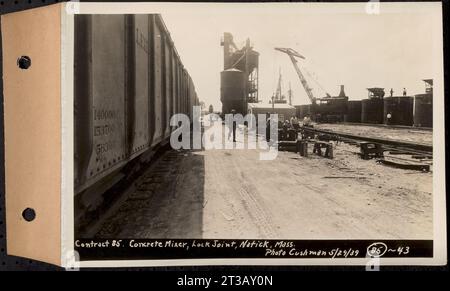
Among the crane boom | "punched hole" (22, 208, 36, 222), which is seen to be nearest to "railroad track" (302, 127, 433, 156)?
the crane boom

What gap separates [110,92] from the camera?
3607 mm

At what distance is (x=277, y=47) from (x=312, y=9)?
2.05 feet

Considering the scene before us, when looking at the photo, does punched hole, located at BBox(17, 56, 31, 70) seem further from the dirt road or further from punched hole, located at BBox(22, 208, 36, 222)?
the dirt road

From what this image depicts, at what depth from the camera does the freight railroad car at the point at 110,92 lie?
10.4 feet

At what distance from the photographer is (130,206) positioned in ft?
15.7

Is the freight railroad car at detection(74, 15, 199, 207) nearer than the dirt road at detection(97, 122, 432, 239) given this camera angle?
Yes

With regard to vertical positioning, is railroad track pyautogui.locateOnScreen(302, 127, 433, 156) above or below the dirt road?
above

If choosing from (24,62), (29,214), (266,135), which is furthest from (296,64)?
(29,214)

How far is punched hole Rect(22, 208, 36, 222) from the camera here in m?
3.76

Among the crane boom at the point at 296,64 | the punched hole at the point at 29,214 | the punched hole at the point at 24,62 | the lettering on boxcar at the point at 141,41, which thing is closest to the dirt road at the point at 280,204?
the punched hole at the point at 29,214

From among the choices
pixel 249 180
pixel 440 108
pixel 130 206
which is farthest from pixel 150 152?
pixel 440 108

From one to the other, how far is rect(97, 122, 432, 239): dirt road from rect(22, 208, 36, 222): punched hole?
838mm

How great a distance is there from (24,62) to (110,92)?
1143mm
